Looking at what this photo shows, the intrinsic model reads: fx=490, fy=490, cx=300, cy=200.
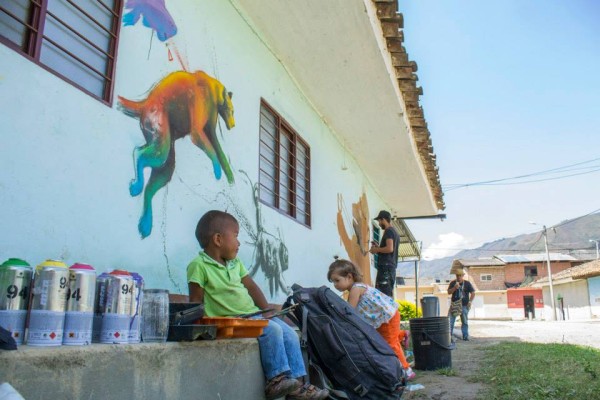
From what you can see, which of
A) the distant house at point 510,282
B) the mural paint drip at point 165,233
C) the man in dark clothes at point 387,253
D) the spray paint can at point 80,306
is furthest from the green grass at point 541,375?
the distant house at point 510,282

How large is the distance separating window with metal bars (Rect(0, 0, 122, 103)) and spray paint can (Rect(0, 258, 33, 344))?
1.17 metres

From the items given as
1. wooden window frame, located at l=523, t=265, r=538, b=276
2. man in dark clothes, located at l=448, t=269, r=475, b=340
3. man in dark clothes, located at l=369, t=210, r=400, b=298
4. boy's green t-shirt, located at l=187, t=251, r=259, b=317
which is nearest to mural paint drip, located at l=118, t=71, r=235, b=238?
boy's green t-shirt, located at l=187, t=251, r=259, b=317

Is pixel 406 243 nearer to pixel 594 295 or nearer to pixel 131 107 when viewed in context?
pixel 131 107

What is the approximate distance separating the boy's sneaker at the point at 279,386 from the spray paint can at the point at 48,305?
129cm

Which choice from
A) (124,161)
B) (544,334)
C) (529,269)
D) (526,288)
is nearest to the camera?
(124,161)

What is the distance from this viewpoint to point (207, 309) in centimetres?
303

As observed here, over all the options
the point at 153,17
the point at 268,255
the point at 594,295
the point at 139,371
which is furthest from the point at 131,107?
the point at 594,295

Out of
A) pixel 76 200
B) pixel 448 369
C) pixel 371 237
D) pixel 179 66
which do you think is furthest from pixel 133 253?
pixel 371 237

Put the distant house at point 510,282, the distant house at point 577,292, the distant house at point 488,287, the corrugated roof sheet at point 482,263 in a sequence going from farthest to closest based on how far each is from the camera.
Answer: the corrugated roof sheet at point 482,263 < the distant house at point 488,287 < the distant house at point 510,282 < the distant house at point 577,292

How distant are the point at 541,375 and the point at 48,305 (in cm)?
455

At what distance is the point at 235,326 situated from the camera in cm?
253

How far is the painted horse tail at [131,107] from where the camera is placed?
297 cm

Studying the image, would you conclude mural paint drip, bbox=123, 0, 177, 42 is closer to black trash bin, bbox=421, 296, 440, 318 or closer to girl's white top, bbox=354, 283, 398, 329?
girl's white top, bbox=354, 283, 398, 329

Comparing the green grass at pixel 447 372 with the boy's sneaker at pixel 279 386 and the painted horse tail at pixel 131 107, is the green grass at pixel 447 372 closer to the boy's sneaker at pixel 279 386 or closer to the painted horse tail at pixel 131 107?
the boy's sneaker at pixel 279 386
